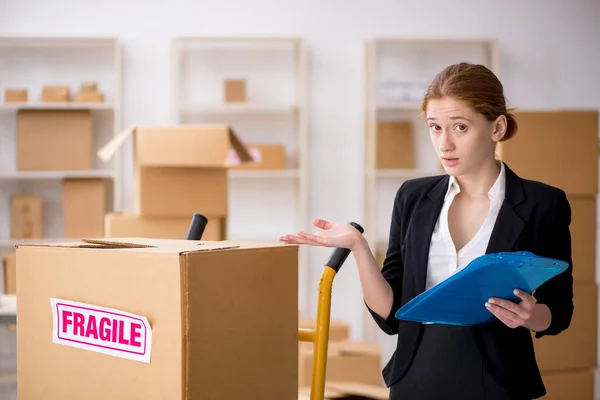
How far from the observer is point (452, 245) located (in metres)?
1.28

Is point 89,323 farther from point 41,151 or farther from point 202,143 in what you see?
point 41,151

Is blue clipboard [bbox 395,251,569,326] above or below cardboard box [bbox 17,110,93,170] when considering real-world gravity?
below

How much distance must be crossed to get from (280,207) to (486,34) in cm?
157

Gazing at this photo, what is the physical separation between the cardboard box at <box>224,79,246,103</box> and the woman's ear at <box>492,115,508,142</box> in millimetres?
2895

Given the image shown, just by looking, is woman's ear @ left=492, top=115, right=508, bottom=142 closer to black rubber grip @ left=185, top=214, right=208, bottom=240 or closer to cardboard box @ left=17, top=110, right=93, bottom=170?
black rubber grip @ left=185, top=214, right=208, bottom=240

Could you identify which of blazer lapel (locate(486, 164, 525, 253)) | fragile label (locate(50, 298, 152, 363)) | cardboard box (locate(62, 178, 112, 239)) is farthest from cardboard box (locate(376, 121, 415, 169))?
fragile label (locate(50, 298, 152, 363))

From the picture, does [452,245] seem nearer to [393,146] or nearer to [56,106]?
[393,146]

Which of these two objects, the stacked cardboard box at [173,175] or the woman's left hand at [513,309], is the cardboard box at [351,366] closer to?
the stacked cardboard box at [173,175]

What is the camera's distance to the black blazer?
1.22 metres

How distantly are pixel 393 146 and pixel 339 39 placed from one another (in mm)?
693

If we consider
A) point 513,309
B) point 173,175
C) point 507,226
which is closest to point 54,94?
point 173,175

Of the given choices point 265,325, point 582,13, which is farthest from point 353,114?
point 265,325

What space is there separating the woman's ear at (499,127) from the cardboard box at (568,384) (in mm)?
1535

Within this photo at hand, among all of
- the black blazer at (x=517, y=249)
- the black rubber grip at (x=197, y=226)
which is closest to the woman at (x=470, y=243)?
the black blazer at (x=517, y=249)
